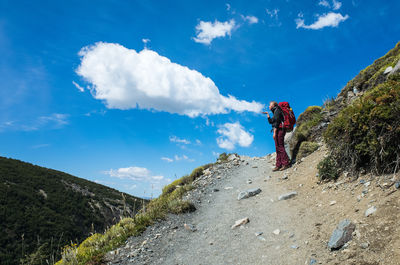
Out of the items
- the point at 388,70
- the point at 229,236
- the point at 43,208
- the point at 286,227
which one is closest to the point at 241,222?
the point at 229,236

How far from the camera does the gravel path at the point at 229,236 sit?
18.2ft

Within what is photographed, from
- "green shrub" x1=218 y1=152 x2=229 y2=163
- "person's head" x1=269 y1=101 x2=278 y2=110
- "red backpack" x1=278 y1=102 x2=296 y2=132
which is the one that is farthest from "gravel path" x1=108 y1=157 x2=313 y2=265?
"green shrub" x1=218 y1=152 x2=229 y2=163

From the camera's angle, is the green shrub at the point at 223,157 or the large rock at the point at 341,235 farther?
the green shrub at the point at 223,157

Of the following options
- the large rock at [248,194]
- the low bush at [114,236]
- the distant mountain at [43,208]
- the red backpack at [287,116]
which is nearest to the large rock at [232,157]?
the red backpack at [287,116]

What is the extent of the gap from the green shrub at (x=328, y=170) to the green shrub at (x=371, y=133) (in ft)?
0.76

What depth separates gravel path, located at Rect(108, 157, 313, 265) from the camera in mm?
5562

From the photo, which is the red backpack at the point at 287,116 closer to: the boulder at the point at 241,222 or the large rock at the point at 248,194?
the large rock at the point at 248,194

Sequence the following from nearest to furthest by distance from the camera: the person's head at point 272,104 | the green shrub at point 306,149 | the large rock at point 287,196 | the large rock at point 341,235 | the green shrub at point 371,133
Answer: the large rock at point 341,235, the green shrub at point 371,133, the large rock at point 287,196, the green shrub at point 306,149, the person's head at point 272,104

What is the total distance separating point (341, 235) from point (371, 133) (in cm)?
307

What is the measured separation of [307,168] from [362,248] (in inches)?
248

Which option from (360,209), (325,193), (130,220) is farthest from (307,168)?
(130,220)

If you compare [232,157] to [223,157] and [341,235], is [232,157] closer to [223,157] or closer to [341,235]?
[223,157]

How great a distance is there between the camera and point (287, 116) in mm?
11930

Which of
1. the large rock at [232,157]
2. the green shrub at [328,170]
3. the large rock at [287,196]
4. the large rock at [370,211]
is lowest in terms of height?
the large rock at [370,211]
